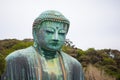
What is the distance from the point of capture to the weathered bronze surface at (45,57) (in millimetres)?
10392

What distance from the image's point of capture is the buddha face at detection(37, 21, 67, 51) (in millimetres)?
10602

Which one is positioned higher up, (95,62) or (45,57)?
(45,57)

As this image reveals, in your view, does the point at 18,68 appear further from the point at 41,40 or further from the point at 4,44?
the point at 4,44

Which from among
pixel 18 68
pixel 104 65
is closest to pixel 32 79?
pixel 18 68

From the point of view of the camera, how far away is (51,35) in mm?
10617

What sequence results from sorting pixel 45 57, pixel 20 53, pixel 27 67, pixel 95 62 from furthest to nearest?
pixel 95 62 < pixel 45 57 < pixel 20 53 < pixel 27 67

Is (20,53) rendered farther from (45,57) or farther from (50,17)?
(50,17)

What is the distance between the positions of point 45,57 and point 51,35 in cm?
47

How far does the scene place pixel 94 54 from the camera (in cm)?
4106

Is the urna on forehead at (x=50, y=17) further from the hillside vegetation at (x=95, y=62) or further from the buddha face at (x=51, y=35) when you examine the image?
the hillside vegetation at (x=95, y=62)

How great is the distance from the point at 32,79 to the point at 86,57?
1142 inches

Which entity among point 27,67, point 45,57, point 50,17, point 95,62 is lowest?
point 95,62

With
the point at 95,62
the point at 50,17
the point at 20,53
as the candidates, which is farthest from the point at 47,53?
the point at 95,62

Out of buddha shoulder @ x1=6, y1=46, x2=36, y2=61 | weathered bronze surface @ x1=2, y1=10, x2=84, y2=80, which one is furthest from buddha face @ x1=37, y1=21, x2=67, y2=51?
buddha shoulder @ x1=6, y1=46, x2=36, y2=61
